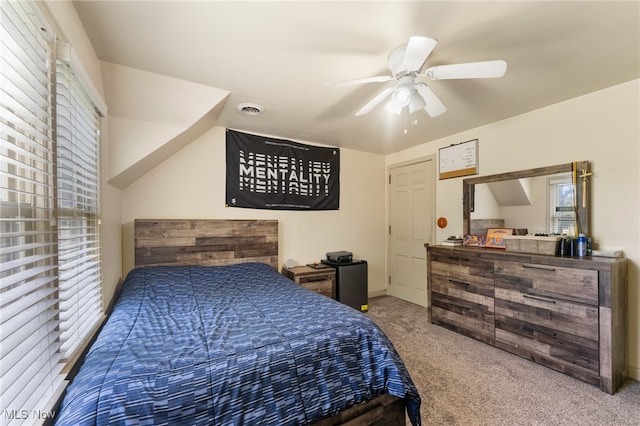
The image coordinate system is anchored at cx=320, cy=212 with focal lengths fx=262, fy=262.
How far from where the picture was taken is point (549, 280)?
2141 millimetres

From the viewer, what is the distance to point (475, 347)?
2.51 metres

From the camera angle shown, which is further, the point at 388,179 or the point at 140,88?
the point at 388,179

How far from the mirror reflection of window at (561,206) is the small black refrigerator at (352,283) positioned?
2.00m

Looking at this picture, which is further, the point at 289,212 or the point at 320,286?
the point at 289,212

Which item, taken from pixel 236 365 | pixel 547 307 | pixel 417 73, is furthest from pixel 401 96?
pixel 547 307

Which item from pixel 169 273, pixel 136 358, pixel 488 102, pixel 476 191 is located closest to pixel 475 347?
pixel 476 191

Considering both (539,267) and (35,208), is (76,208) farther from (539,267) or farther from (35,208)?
(539,267)

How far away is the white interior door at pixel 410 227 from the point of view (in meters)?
3.70

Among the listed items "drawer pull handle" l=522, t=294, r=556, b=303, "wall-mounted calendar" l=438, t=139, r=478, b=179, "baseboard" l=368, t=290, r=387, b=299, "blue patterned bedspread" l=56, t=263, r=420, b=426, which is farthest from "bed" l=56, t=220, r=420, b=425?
"wall-mounted calendar" l=438, t=139, r=478, b=179

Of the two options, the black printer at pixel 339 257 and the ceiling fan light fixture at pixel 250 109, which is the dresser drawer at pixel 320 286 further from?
the ceiling fan light fixture at pixel 250 109

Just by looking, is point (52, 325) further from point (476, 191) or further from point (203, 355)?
point (476, 191)

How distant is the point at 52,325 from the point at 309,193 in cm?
281

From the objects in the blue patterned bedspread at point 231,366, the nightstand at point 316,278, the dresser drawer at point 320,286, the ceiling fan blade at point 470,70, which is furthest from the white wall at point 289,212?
the ceiling fan blade at point 470,70

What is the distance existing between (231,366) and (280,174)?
2.57 m
